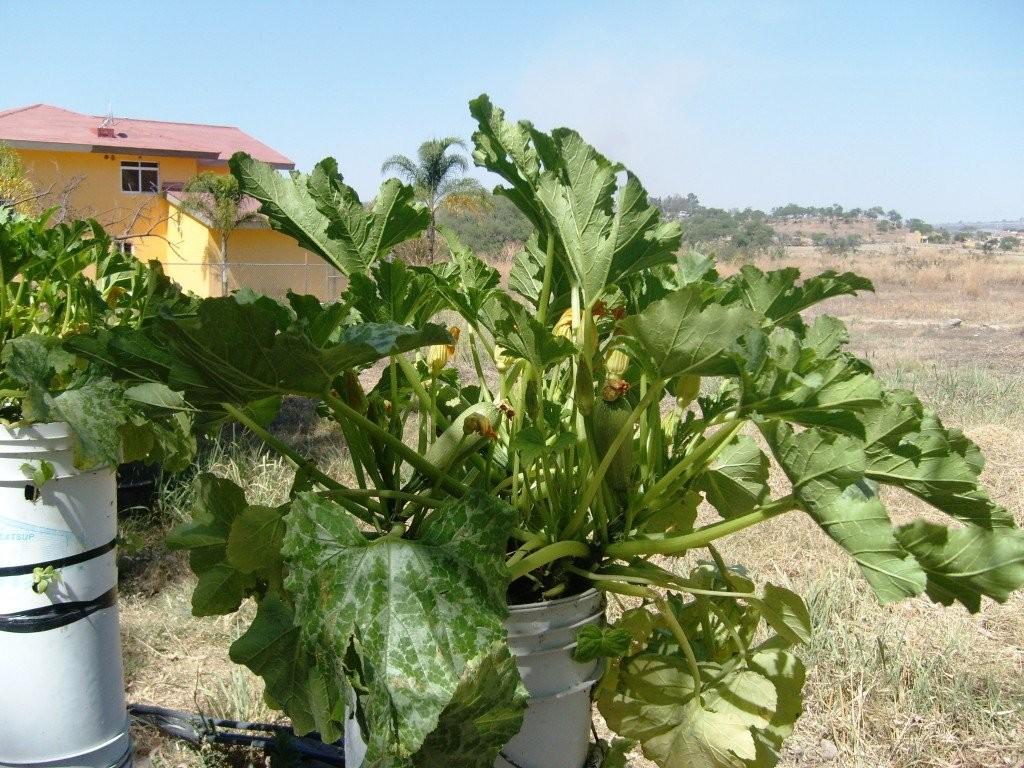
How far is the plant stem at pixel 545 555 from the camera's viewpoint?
791 millimetres

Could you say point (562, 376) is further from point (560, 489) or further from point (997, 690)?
point (997, 690)

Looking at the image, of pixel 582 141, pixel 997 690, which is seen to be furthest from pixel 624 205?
pixel 997 690

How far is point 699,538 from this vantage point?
0.81 m

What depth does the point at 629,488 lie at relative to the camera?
868mm

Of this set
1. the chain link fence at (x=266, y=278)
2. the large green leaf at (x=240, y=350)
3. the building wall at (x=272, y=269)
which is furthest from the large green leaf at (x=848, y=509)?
the chain link fence at (x=266, y=278)

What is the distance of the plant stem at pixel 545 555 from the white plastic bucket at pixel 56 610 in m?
1.10

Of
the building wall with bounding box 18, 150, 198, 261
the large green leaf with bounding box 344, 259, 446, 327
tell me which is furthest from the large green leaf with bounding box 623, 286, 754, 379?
the building wall with bounding box 18, 150, 198, 261

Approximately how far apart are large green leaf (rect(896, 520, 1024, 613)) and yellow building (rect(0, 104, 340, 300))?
1730cm

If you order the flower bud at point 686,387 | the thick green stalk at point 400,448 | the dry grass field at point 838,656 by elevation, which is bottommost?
the dry grass field at point 838,656

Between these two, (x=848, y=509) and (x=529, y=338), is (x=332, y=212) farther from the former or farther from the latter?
(x=848, y=509)

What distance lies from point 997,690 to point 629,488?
6.45 feet

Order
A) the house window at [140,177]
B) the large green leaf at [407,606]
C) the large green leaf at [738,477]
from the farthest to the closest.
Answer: the house window at [140,177] → the large green leaf at [738,477] → the large green leaf at [407,606]

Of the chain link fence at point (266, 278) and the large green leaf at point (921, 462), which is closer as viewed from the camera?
the large green leaf at point (921, 462)

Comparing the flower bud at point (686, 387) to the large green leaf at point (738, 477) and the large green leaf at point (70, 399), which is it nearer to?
the large green leaf at point (738, 477)
